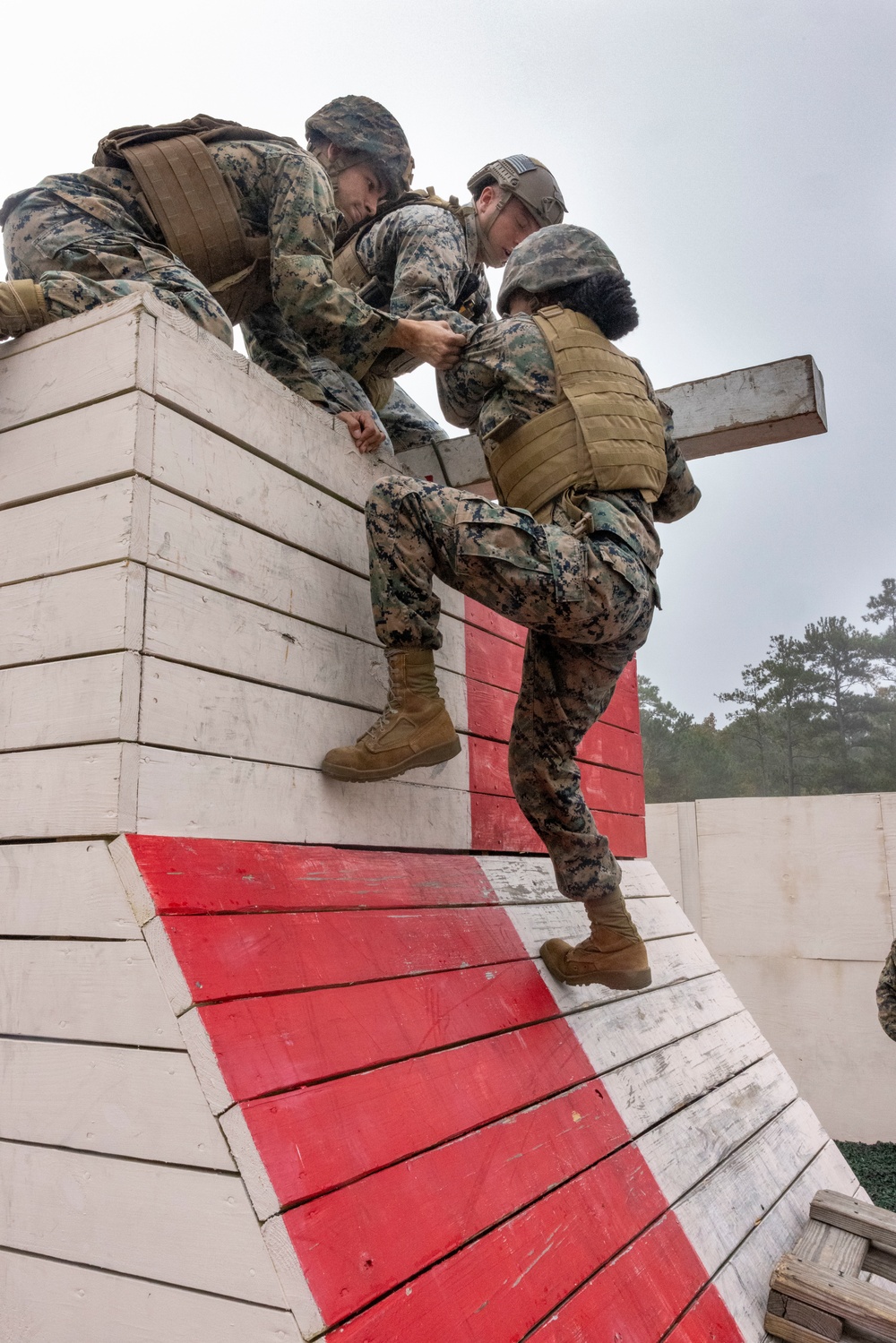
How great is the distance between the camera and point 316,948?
1.93m

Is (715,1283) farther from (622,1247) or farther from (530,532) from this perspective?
(530,532)

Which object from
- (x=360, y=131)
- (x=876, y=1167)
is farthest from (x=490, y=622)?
(x=876, y=1167)

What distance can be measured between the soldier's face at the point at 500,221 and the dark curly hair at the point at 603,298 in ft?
3.78

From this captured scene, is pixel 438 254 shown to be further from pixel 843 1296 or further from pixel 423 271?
pixel 843 1296

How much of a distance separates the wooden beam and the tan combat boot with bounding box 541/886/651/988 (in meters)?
1.74

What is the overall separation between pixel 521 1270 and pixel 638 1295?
41cm

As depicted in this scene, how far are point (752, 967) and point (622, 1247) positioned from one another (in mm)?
7334

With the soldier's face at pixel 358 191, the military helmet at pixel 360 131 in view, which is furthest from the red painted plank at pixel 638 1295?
the military helmet at pixel 360 131

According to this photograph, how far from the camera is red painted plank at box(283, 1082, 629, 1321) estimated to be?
1423mm

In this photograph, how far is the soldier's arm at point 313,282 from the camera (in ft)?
9.01

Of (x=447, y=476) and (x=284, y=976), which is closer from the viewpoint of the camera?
(x=284, y=976)

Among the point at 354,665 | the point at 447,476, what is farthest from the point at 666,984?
the point at 447,476

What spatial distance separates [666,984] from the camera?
132 inches

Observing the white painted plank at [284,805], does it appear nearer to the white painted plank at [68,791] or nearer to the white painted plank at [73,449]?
the white painted plank at [68,791]
